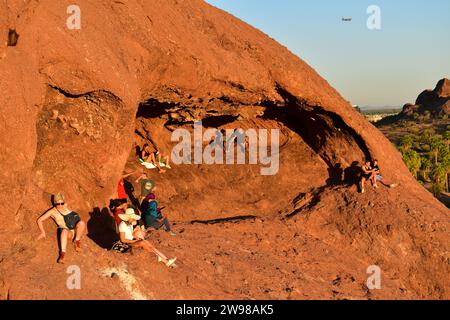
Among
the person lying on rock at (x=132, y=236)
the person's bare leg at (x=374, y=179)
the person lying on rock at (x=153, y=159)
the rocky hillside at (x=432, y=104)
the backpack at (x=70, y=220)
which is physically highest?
the rocky hillside at (x=432, y=104)

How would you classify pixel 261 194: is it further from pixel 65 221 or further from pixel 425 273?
pixel 65 221

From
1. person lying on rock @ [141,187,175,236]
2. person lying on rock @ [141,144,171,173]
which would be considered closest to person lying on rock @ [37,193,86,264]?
person lying on rock @ [141,187,175,236]

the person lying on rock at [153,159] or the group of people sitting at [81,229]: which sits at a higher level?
the person lying on rock at [153,159]

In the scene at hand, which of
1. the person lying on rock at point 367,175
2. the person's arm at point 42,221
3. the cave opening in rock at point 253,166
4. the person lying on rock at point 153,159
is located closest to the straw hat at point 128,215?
the person's arm at point 42,221

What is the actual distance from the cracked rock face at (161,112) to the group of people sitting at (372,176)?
416 millimetres

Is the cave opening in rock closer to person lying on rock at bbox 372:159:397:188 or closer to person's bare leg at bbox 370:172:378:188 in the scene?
person lying on rock at bbox 372:159:397:188

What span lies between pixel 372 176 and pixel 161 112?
6.09 metres

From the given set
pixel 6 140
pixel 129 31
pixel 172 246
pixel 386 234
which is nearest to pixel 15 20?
pixel 6 140

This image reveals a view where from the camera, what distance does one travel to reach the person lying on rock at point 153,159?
13008 mm

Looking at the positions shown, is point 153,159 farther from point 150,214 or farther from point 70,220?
point 70,220

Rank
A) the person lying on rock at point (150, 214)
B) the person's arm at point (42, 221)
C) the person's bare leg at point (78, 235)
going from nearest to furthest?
the person's arm at point (42, 221) < the person's bare leg at point (78, 235) < the person lying on rock at point (150, 214)

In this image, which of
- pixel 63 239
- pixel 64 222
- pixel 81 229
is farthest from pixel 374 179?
pixel 63 239

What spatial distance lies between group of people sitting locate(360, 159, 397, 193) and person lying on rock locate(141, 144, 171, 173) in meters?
5.48

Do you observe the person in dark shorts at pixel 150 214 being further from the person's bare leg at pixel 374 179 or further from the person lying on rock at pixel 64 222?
the person's bare leg at pixel 374 179
